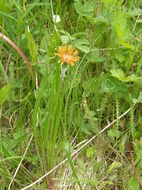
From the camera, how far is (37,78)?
154 centimetres

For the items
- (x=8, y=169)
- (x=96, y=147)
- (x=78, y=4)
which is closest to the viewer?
(x=8, y=169)

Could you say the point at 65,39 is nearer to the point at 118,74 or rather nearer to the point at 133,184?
the point at 118,74

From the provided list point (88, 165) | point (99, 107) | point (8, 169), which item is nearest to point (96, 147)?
point (88, 165)

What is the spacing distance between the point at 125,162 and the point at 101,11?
0.82 m

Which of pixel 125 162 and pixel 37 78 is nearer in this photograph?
pixel 125 162

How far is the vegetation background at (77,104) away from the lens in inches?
51.4

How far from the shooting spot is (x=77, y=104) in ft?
4.57

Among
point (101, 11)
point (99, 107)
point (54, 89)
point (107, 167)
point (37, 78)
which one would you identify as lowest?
point (107, 167)

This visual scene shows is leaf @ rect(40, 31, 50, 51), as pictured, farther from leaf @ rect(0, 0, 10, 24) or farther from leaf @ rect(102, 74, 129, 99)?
leaf @ rect(102, 74, 129, 99)

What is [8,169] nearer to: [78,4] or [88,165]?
[88,165]

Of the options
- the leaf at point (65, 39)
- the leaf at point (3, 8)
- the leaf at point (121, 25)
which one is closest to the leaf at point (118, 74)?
the leaf at point (121, 25)

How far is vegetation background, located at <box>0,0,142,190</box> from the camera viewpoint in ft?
4.29

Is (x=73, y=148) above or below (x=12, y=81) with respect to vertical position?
below

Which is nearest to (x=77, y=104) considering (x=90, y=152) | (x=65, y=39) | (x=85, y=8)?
(x=90, y=152)
